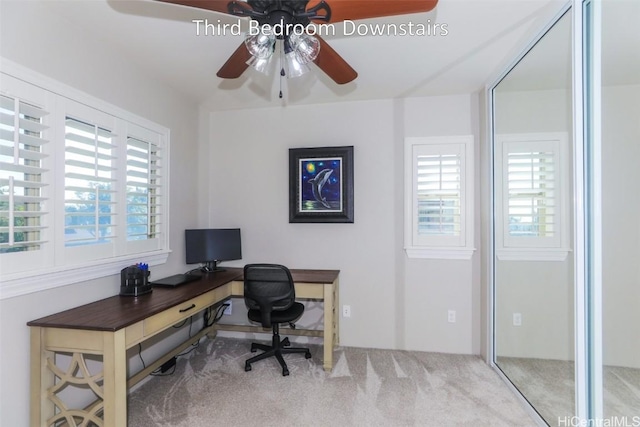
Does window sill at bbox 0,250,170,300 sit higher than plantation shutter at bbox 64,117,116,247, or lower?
lower

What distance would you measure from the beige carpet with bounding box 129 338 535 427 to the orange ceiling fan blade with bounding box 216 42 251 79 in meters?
2.19

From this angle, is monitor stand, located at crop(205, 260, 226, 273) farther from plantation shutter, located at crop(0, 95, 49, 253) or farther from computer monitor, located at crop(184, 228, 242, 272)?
plantation shutter, located at crop(0, 95, 49, 253)

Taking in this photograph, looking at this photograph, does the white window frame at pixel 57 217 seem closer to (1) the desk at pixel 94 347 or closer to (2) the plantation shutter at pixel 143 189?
(2) the plantation shutter at pixel 143 189


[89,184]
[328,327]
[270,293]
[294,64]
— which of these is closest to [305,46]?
[294,64]

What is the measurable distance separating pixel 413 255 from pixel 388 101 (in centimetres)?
158

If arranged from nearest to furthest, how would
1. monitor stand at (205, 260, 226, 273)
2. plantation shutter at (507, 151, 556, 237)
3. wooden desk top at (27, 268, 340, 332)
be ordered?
wooden desk top at (27, 268, 340, 332) → plantation shutter at (507, 151, 556, 237) → monitor stand at (205, 260, 226, 273)

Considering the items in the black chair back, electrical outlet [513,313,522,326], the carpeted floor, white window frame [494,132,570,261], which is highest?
white window frame [494,132,570,261]

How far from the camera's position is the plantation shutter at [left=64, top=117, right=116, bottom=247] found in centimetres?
183

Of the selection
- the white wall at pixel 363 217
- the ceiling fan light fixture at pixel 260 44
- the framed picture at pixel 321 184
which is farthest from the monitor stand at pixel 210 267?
the ceiling fan light fixture at pixel 260 44

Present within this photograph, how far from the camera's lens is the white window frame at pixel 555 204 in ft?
6.08

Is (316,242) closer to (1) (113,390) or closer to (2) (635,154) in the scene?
(1) (113,390)

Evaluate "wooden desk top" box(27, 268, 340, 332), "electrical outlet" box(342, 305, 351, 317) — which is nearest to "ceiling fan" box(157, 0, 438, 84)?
"wooden desk top" box(27, 268, 340, 332)

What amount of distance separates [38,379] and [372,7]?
2456 millimetres

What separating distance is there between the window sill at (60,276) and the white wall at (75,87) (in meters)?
0.04
